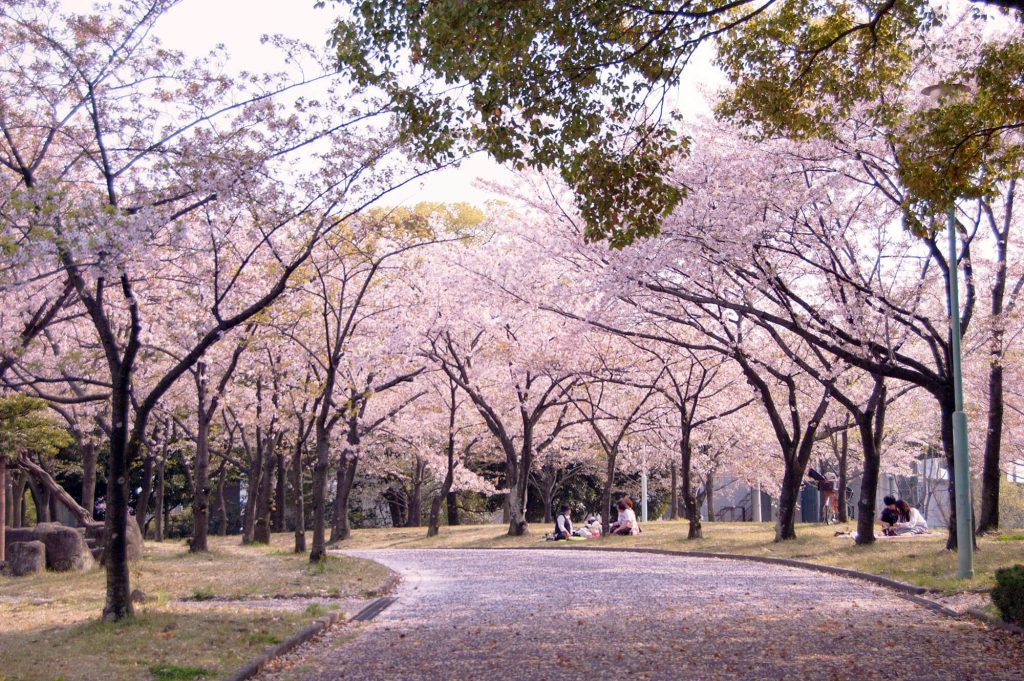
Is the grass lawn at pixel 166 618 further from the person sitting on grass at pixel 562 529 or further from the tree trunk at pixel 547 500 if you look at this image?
the tree trunk at pixel 547 500

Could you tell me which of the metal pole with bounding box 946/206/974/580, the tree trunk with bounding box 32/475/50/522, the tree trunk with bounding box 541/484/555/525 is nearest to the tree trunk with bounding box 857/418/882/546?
the metal pole with bounding box 946/206/974/580

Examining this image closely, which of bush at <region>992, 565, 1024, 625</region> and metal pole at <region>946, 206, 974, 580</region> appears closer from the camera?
bush at <region>992, 565, 1024, 625</region>

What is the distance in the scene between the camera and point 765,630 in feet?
31.0

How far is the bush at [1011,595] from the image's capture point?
29.6ft

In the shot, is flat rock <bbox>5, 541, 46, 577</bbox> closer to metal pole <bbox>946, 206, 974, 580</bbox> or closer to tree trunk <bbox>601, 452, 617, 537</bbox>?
metal pole <bbox>946, 206, 974, 580</bbox>

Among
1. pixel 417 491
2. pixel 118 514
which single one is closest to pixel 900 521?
pixel 118 514

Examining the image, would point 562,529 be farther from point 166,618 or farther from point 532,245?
point 166,618

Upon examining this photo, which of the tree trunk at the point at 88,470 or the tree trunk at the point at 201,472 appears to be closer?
the tree trunk at the point at 201,472

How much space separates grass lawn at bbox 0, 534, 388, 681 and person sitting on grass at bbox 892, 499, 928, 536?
11926 mm

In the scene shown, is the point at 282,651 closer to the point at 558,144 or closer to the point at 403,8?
the point at 558,144

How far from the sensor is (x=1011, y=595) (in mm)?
9148

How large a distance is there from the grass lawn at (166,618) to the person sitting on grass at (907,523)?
39.1 feet

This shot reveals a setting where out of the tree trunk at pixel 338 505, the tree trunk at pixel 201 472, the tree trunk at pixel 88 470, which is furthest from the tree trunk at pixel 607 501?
the tree trunk at pixel 88 470

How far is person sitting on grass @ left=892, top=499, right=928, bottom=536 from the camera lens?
2220 centimetres
